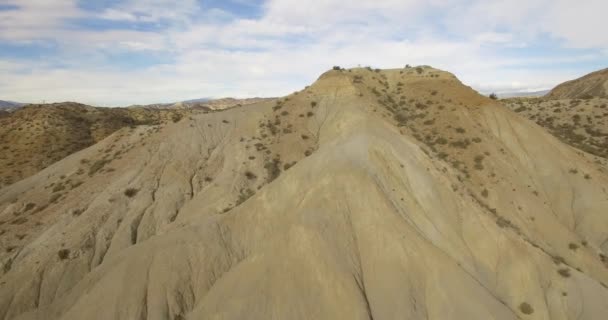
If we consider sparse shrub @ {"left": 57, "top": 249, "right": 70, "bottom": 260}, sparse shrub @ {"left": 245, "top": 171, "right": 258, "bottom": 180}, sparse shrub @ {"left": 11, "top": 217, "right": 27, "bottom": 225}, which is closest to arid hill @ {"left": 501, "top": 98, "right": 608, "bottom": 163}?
sparse shrub @ {"left": 245, "top": 171, "right": 258, "bottom": 180}

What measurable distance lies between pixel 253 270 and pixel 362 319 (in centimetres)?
632

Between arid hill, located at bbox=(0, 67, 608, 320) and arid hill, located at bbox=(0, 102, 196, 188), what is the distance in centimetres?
2773

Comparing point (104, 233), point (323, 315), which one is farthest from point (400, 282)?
point (104, 233)

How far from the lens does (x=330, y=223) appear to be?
22406mm

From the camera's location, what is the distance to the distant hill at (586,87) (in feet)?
330

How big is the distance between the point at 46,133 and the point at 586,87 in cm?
12958

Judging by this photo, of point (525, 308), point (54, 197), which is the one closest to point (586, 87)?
point (525, 308)

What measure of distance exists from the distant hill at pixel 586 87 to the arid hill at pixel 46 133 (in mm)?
102346

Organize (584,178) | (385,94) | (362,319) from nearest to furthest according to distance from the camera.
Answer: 1. (362,319)
2. (584,178)
3. (385,94)

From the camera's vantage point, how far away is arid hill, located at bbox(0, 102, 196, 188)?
201 feet

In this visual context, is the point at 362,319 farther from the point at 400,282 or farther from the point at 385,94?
the point at 385,94

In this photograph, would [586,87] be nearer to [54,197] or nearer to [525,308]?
[525,308]

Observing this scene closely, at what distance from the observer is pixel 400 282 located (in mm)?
19844

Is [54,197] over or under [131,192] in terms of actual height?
under
